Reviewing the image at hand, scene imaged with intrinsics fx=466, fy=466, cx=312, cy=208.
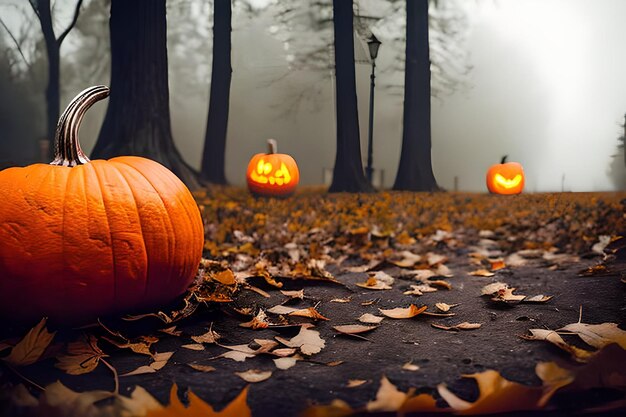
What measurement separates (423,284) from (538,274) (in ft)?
1.70

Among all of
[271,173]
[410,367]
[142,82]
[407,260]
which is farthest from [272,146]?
[410,367]

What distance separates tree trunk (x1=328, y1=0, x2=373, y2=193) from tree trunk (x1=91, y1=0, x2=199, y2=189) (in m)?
0.93

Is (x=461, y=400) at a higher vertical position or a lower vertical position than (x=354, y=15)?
lower

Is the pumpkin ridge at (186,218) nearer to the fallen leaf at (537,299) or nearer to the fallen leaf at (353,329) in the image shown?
the fallen leaf at (353,329)

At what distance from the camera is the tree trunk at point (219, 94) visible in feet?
8.87

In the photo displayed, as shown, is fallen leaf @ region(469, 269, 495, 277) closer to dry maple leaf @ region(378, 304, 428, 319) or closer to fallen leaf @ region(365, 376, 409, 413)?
dry maple leaf @ region(378, 304, 428, 319)

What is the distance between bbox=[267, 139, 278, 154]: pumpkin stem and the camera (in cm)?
288

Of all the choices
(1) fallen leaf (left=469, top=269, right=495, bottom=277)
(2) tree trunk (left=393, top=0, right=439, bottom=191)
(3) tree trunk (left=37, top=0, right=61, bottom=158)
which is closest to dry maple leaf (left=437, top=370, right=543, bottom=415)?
(1) fallen leaf (left=469, top=269, right=495, bottom=277)

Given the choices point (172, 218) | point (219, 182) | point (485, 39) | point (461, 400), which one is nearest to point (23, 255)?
point (172, 218)

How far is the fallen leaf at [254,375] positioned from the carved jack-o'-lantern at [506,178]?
2.27 metres

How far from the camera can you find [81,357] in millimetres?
1081

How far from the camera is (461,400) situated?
81 centimetres

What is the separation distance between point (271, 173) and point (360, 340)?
179cm

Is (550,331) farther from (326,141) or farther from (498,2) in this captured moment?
(498,2)
